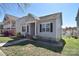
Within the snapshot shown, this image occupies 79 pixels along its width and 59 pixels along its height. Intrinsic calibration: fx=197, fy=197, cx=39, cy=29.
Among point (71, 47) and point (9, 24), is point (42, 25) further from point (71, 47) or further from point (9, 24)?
point (71, 47)

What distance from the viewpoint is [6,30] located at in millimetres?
7664

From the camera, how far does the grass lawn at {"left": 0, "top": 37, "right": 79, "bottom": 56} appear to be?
23.3 feet

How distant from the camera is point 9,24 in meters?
7.74

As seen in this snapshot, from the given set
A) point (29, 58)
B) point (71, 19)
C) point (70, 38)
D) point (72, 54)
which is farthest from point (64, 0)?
point (29, 58)

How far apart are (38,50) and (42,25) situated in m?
1.17

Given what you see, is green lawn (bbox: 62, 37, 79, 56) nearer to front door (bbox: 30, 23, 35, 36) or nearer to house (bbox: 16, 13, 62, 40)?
house (bbox: 16, 13, 62, 40)

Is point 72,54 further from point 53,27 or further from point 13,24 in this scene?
point 13,24

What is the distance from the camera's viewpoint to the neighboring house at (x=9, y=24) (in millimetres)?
7580

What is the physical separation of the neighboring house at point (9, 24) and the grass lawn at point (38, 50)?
66 cm

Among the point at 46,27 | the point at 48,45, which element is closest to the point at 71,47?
the point at 48,45

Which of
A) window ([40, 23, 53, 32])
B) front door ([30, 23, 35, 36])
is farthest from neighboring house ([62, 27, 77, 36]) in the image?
front door ([30, 23, 35, 36])

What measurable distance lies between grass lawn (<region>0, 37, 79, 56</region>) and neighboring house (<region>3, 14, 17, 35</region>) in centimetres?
66

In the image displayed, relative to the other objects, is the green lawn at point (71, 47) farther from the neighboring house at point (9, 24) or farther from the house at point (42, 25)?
the neighboring house at point (9, 24)

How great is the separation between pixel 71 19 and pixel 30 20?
1.66 m
